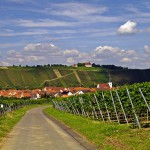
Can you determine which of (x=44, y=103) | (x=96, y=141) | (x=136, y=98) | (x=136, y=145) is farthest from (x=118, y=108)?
(x=44, y=103)

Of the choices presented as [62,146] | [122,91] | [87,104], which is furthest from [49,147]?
[87,104]

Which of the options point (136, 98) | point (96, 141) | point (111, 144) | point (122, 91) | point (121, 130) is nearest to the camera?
point (111, 144)

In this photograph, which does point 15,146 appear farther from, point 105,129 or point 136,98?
point 136,98

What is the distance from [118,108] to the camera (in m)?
38.5

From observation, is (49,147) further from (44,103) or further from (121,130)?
(44,103)

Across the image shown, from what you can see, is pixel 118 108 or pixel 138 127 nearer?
pixel 138 127

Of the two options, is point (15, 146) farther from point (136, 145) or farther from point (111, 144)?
point (136, 145)

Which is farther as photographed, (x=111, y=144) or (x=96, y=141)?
(x=96, y=141)

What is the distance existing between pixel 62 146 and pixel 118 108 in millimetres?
20366

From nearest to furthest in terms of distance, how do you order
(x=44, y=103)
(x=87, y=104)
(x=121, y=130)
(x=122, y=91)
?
1. (x=121, y=130)
2. (x=122, y=91)
3. (x=87, y=104)
4. (x=44, y=103)

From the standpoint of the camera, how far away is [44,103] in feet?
612

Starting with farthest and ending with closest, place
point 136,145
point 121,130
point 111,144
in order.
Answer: point 121,130 → point 111,144 → point 136,145

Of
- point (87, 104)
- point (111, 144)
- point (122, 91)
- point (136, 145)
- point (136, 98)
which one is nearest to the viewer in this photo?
point (136, 145)

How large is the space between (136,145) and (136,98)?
1713cm
